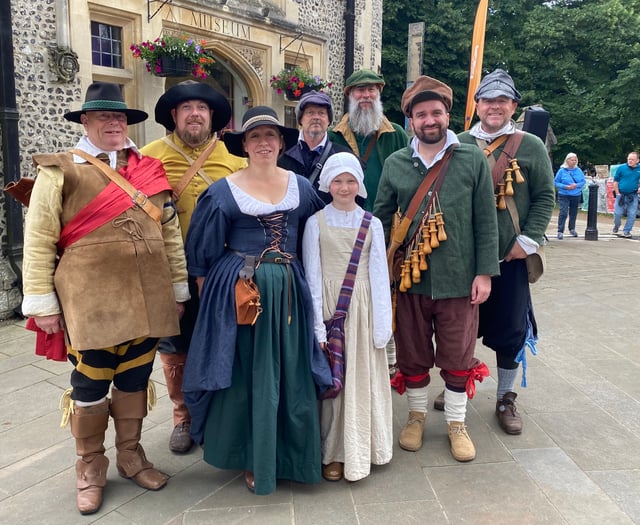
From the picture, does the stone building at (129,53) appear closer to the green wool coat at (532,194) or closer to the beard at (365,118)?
the beard at (365,118)

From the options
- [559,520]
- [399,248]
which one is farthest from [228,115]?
[559,520]

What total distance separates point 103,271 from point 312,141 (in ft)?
5.58

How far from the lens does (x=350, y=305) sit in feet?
9.16

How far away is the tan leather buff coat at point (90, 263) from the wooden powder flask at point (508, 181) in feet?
6.31

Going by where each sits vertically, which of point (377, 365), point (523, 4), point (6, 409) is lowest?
point (6, 409)

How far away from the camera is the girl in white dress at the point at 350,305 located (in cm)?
278

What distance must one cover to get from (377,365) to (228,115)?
63.5 inches

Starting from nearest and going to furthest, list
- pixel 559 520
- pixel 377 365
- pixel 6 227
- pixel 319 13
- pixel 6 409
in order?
pixel 559 520 < pixel 377 365 < pixel 6 409 < pixel 6 227 < pixel 319 13

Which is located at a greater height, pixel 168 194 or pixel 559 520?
pixel 168 194

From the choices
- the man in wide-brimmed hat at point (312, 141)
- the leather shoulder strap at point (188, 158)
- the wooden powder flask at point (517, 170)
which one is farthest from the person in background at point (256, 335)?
the wooden powder flask at point (517, 170)

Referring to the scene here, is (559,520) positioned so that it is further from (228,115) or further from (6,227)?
(6,227)

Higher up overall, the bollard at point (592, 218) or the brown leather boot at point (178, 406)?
the bollard at point (592, 218)

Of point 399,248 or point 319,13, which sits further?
point 319,13

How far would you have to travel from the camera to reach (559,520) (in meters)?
2.51
